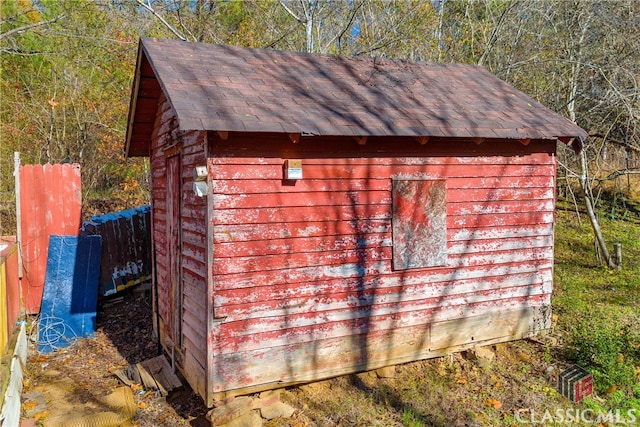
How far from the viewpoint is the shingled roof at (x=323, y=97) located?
544 centimetres

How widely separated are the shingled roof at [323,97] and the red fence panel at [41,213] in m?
2.00

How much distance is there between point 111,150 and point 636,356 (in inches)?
634

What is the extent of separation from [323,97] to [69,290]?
220 inches

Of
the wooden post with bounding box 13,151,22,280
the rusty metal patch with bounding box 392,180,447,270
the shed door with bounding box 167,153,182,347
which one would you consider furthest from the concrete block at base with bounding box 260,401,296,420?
the wooden post with bounding box 13,151,22,280

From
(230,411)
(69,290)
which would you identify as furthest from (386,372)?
(69,290)

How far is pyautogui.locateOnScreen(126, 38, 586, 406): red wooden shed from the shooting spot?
542cm

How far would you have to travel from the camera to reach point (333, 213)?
5.92 meters

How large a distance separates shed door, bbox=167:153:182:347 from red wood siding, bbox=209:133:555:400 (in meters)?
1.43

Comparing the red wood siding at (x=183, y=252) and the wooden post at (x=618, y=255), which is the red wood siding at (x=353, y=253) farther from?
the wooden post at (x=618, y=255)

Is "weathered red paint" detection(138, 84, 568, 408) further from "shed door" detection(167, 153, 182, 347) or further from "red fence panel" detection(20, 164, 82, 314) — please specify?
"red fence panel" detection(20, 164, 82, 314)

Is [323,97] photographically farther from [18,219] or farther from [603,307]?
[603,307]

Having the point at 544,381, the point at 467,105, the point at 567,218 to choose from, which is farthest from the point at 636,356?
the point at 567,218

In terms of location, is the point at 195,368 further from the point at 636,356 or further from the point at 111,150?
the point at 111,150

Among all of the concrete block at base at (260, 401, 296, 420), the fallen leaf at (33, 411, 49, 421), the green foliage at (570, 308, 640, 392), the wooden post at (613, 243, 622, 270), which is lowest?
the fallen leaf at (33, 411, 49, 421)
